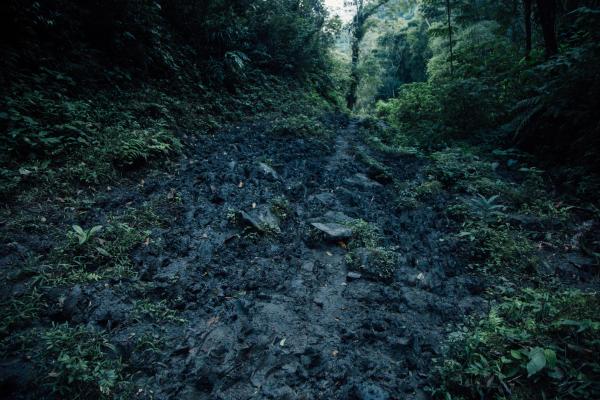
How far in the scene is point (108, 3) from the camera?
21.2 feet

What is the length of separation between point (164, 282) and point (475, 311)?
3.28 meters

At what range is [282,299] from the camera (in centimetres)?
315

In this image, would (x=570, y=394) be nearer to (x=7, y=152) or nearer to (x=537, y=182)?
(x=537, y=182)

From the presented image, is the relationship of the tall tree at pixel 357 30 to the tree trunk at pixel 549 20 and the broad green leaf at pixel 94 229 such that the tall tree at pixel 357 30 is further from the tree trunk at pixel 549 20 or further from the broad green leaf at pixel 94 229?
the broad green leaf at pixel 94 229

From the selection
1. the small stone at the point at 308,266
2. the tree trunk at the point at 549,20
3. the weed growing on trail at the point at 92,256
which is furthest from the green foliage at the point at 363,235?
the tree trunk at the point at 549,20

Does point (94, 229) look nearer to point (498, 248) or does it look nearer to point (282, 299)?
point (282, 299)

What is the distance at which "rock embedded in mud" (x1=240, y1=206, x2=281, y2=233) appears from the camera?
419cm

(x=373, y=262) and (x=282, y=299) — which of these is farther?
(x=373, y=262)

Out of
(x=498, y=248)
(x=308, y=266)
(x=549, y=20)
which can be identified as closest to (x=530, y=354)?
(x=498, y=248)

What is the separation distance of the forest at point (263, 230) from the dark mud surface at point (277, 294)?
0.07ft

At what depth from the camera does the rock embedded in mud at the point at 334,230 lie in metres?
4.17

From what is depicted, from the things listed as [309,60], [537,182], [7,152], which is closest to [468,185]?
[537,182]

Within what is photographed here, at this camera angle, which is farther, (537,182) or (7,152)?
(537,182)

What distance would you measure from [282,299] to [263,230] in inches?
49.1
